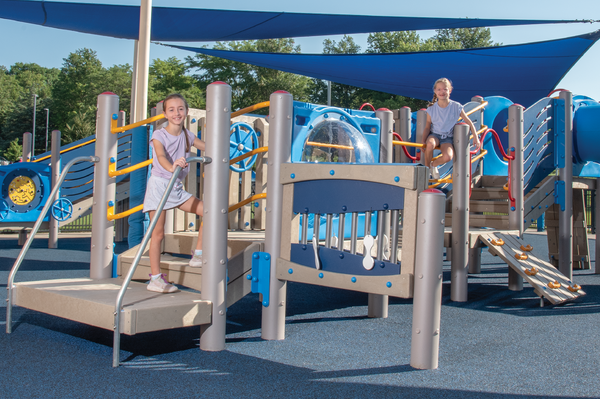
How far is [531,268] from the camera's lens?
547 cm

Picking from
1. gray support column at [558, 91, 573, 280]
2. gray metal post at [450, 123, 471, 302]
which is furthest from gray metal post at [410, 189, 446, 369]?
gray support column at [558, 91, 573, 280]

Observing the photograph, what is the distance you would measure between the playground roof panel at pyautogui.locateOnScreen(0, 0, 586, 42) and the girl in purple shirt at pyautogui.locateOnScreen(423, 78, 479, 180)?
15.7 ft

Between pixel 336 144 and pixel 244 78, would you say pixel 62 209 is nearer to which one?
pixel 336 144

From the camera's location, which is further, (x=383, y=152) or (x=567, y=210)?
(x=567, y=210)

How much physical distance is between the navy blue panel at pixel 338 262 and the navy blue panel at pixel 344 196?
254mm

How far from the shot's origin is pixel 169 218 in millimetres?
4738

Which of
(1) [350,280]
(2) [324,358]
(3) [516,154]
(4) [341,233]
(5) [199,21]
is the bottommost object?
(2) [324,358]

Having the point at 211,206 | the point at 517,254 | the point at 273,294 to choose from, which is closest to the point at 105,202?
the point at 211,206

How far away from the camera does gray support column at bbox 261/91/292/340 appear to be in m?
3.76

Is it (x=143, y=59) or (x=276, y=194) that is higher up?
(x=143, y=59)

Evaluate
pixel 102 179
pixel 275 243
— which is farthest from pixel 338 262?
pixel 102 179

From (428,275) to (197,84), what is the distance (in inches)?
1412

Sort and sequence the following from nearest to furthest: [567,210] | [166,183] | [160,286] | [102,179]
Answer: [160,286], [166,183], [102,179], [567,210]

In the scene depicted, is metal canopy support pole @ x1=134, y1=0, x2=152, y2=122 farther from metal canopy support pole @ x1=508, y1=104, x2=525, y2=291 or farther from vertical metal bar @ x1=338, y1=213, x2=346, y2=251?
vertical metal bar @ x1=338, y1=213, x2=346, y2=251
